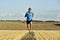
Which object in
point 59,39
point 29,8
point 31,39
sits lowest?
point 59,39

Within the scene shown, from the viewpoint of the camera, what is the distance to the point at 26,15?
1684cm

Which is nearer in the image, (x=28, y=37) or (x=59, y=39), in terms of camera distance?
(x=28, y=37)

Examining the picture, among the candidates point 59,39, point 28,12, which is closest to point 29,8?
point 28,12

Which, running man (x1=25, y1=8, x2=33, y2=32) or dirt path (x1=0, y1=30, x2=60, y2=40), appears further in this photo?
running man (x1=25, y1=8, x2=33, y2=32)

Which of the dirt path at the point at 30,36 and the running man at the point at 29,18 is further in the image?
the running man at the point at 29,18

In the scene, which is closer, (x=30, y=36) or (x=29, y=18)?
(x=30, y=36)

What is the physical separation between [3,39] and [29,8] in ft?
9.09

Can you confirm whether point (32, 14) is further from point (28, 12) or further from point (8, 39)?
point (8, 39)

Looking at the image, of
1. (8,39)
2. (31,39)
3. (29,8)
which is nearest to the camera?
(31,39)

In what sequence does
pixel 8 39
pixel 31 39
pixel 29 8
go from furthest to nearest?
pixel 8 39 < pixel 29 8 < pixel 31 39

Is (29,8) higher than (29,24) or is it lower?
higher

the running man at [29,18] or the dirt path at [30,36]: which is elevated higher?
the running man at [29,18]

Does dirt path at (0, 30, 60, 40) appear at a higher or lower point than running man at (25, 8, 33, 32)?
lower

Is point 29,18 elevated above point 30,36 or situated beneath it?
elevated above
